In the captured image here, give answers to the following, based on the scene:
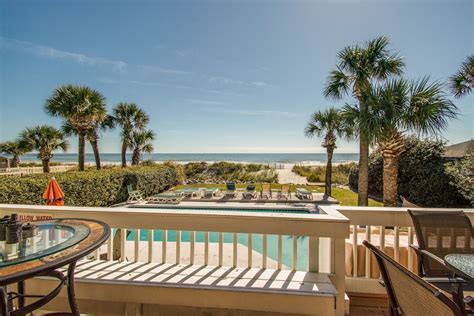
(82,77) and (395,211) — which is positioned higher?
(82,77)

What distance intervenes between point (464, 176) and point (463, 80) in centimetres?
292

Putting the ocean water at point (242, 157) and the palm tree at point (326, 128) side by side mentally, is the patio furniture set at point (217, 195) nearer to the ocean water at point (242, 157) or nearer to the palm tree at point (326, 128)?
the palm tree at point (326, 128)

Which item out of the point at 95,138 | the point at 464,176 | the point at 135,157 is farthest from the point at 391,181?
the point at 135,157

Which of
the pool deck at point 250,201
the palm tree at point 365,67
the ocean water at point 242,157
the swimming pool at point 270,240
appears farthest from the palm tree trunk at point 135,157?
the ocean water at point 242,157

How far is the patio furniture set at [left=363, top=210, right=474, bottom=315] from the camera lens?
2.69 ft

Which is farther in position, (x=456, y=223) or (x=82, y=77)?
(x=82, y=77)

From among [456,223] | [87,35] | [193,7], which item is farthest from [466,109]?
[87,35]

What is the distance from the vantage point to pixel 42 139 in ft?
52.5

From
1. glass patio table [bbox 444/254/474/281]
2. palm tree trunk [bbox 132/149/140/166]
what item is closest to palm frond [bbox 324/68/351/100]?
glass patio table [bbox 444/254/474/281]

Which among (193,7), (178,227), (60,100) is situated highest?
(193,7)

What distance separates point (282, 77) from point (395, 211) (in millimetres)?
13986

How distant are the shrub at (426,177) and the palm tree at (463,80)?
2448mm

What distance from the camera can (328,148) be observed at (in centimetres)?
1262

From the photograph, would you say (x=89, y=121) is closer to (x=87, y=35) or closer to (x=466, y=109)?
(x=87, y=35)
